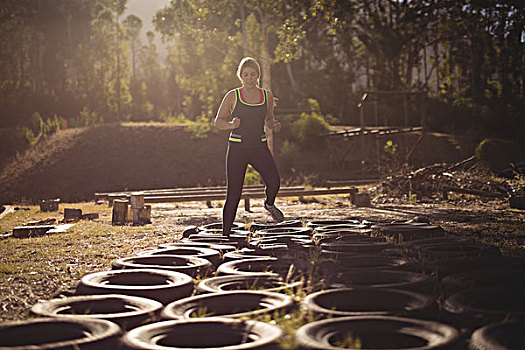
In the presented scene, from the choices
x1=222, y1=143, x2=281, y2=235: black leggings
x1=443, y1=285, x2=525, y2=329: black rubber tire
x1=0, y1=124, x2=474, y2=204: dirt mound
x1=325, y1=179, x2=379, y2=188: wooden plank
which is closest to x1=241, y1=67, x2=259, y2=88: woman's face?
x1=222, y1=143, x2=281, y2=235: black leggings

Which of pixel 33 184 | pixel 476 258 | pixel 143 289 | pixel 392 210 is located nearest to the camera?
pixel 143 289

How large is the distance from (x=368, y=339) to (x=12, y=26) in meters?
47.4

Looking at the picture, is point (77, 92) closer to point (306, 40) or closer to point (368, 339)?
point (306, 40)

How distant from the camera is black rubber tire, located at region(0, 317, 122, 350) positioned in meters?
3.38

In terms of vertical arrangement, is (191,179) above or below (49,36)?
below

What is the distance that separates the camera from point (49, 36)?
4906 cm

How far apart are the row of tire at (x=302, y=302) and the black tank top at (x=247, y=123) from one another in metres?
1.26

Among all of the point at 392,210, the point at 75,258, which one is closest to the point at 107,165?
the point at 392,210

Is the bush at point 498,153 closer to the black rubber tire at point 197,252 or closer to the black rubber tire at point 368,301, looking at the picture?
the black rubber tire at point 197,252

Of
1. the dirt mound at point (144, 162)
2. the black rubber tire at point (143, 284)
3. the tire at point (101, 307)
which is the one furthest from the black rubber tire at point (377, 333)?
the dirt mound at point (144, 162)

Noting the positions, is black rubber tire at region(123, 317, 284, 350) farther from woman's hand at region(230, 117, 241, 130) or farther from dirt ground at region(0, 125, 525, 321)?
woman's hand at region(230, 117, 241, 130)

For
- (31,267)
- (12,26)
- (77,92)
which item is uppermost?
(12,26)

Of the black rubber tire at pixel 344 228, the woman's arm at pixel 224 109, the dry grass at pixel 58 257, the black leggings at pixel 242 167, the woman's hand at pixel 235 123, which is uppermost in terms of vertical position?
the woman's arm at pixel 224 109

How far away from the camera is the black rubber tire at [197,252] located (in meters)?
6.22
